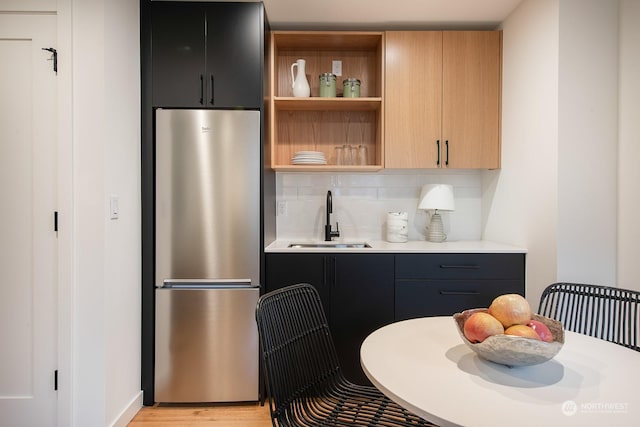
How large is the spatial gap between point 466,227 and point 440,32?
56.6 inches

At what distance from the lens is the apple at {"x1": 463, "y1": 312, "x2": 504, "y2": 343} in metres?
0.87

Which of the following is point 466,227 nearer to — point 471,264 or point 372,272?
point 471,264

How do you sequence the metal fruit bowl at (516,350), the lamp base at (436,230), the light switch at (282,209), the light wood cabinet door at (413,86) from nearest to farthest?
the metal fruit bowl at (516,350)
the light wood cabinet door at (413,86)
the lamp base at (436,230)
the light switch at (282,209)

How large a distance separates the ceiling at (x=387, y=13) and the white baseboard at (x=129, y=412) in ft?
8.18

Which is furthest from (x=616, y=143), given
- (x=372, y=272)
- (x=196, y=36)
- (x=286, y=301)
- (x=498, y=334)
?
(x=196, y=36)

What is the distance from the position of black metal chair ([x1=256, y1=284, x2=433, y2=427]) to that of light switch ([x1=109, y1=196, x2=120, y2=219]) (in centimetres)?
104

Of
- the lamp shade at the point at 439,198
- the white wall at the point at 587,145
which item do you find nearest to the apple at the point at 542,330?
the white wall at the point at 587,145

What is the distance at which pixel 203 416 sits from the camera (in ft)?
6.41

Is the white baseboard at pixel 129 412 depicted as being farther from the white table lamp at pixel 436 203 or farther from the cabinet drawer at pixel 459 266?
the white table lamp at pixel 436 203

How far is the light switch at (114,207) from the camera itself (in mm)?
1699

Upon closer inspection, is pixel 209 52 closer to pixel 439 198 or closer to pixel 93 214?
pixel 93 214

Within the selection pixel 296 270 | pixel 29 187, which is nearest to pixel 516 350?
pixel 296 270

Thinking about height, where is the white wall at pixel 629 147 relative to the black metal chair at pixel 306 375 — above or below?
above

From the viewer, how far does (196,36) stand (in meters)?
2.04
